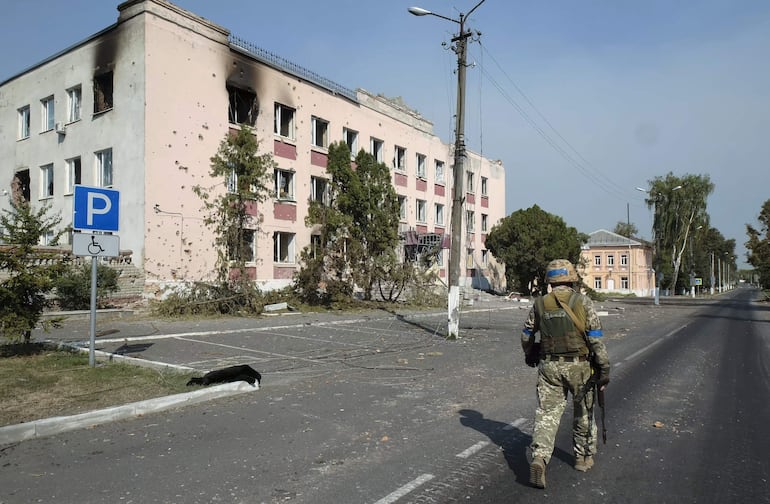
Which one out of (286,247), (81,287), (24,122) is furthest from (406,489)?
(24,122)

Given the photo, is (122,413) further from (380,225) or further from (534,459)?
(380,225)

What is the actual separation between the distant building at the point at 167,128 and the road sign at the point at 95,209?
11.7 m

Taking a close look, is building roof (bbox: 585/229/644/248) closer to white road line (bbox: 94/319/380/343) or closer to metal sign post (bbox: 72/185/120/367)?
white road line (bbox: 94/319/380/343)

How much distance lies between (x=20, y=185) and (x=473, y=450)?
28618 millimetres

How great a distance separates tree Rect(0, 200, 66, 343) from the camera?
9.36 metres

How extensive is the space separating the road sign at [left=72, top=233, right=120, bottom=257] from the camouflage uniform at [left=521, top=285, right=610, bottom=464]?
724 cm

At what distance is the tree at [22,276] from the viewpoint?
9359 mm

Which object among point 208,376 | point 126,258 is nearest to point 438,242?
point 126,258

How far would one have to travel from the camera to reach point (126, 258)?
66.5 feet

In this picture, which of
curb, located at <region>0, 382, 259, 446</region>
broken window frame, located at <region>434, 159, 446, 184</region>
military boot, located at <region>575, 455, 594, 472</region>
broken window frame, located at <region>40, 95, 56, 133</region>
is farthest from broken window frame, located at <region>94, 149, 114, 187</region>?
broken window frame, located at <region>434, 159, 446, 184</region>

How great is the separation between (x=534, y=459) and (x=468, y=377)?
5.08 m

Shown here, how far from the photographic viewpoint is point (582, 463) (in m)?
4.85

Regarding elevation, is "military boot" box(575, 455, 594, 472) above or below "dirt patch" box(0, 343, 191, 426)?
below

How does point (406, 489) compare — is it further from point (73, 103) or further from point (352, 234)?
point (73, 103)
